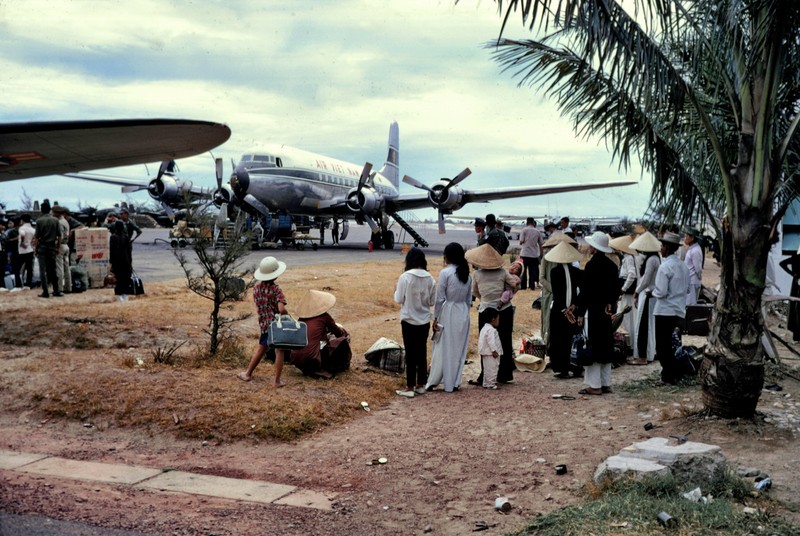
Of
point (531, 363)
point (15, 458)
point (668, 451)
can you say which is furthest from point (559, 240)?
point (15, 458)

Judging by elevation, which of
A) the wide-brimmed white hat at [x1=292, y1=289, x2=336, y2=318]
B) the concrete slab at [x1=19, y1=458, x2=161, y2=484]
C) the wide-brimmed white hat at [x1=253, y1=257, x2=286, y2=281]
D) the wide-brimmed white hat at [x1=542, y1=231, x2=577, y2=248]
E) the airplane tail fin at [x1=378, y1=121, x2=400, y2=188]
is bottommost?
the concrete slab at [x1=19, y1=458, x2=161, y2=484]

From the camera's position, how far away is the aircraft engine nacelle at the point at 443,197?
36812 mm

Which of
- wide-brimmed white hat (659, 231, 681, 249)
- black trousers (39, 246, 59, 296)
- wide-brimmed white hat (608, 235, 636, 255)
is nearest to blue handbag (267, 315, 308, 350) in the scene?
wide-brimmed white hat (659, 231, 681, 249)

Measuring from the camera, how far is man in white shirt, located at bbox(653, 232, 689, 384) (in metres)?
9.18

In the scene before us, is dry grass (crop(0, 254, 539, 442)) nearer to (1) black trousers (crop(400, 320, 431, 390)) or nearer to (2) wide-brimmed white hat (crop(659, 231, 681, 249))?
(1) black trousers (crop(400, 320, 431, 390))

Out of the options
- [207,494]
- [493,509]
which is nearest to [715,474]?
[493,509]

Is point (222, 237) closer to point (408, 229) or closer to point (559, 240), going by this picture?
point (559, 240)

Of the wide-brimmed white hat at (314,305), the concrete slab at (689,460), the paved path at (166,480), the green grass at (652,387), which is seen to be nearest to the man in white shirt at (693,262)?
the green grass at (652,387)

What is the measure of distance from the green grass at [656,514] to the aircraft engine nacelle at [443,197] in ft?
105

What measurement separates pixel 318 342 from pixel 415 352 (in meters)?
1.17

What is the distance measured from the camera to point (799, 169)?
7887 mm

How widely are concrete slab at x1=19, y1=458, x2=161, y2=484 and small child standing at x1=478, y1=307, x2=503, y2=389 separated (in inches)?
173

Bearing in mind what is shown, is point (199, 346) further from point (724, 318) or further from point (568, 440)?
point (724, 318)

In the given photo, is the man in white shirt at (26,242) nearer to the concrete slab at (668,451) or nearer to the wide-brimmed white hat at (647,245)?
the wide-brimmed white hat at (647,245)
